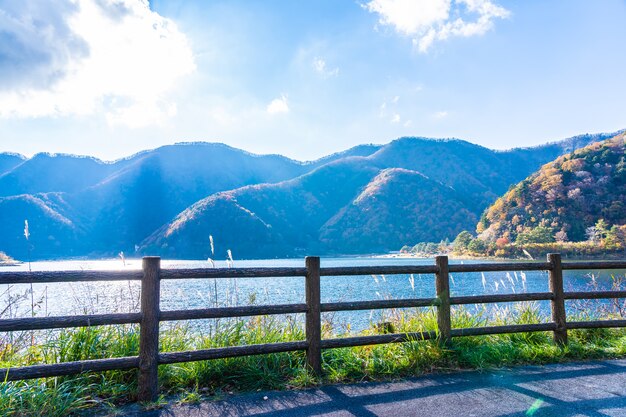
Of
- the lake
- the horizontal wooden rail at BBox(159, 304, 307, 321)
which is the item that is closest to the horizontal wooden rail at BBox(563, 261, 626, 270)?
the lake

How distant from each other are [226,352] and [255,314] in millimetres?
531

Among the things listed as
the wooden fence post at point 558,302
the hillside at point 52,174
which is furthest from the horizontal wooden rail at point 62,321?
the hillside at point 52,174

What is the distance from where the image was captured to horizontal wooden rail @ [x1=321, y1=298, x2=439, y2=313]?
16.4 feet

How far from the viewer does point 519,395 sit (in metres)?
4.15

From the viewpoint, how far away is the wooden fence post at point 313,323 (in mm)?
4812

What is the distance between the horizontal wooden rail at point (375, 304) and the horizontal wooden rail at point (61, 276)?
2.26 metres

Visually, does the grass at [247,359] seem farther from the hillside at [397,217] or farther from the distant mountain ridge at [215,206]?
the hillside at [397,217]

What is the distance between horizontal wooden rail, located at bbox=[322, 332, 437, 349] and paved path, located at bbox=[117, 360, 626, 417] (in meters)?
0.50

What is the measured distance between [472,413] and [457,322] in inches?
94.2

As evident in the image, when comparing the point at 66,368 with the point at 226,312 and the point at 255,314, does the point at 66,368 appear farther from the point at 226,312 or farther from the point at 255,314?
the point at 255,314

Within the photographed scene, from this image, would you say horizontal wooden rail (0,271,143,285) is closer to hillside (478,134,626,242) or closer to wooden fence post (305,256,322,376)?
wooden fence post (305,256,322,376)

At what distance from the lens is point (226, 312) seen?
4.51 metres

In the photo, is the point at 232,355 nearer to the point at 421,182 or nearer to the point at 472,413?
the point at 472,413

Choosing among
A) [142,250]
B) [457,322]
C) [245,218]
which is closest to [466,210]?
[245,218]
